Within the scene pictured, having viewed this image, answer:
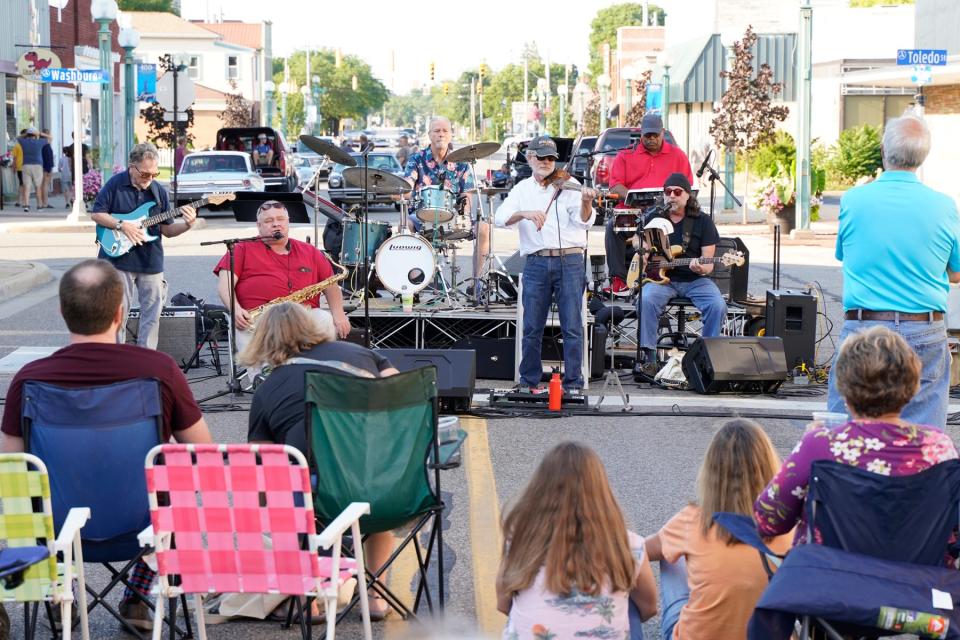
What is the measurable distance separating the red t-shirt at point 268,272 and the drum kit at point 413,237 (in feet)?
3.53

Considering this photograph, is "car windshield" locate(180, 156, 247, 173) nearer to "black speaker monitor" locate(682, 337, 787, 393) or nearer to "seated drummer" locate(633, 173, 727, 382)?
"seated drummer" locate(633, 173, 727, 382)

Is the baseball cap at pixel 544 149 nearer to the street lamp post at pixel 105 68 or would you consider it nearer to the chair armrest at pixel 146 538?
the chair armrest at pixel 146 538

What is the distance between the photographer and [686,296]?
37.5 feet

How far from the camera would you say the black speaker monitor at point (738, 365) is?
10.6 metres

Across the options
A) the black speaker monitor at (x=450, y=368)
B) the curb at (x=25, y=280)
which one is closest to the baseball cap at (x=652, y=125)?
the black speaker monitor at (x=450, y=368)

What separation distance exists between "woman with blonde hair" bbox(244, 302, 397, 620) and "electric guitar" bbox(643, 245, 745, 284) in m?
5.65

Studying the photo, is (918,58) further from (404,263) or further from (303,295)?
(303,295)

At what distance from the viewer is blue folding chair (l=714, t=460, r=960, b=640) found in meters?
3.96

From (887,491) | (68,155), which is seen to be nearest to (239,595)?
(887,491)

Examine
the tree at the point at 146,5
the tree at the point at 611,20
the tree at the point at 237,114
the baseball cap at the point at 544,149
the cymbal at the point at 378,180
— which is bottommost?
the cymbal at the point at 378,180

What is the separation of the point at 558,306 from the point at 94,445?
5.80 meters

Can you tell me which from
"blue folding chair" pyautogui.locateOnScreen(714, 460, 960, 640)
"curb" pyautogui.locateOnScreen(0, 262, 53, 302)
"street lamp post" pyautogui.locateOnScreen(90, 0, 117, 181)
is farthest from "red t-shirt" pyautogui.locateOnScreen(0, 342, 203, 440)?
"street lamp post" pyautogui.locateOnScreen(90, 0, 117, 181)

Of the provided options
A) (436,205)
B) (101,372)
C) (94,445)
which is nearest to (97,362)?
(101,372)

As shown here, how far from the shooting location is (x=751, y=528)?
440 centimetres
